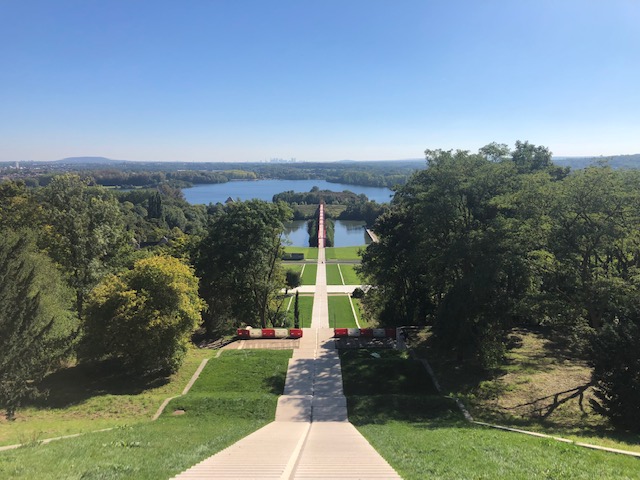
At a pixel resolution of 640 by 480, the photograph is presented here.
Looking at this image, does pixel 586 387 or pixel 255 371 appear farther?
pixel 255 371

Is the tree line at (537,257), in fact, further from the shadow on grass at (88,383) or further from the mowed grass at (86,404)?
the shadow on grass at (88,383)

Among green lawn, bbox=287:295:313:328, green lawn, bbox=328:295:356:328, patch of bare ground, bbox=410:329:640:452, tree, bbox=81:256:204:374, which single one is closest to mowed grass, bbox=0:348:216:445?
tree, bbox=81:256:204:374

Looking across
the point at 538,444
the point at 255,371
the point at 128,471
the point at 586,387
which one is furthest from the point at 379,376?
the point at 128,471

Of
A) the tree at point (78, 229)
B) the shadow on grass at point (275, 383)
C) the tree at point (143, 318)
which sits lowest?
the shadow on grass at point (275, 383)

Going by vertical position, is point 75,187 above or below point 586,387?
above

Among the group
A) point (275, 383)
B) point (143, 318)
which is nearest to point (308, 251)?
point (275, 383)

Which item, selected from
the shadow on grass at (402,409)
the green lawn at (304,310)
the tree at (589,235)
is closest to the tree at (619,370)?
the tree at (589,235)

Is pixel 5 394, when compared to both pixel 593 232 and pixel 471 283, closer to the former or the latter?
pixel 471 283
